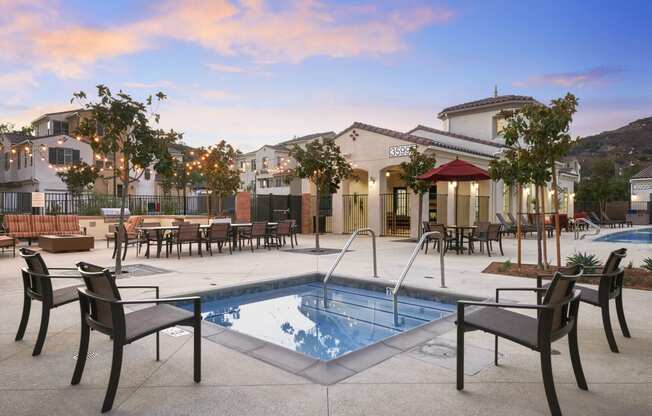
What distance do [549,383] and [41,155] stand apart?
2940 cm

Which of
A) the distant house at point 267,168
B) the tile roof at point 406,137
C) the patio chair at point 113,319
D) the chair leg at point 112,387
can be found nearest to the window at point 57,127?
the distant house at point 267,168

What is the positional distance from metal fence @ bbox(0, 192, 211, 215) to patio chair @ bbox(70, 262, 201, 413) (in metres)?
15.1

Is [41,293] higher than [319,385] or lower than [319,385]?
higher

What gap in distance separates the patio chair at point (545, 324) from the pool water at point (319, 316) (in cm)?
179

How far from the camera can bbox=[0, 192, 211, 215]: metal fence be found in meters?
15.4

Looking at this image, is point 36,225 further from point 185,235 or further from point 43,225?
point 185,235

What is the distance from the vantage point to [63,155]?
27.7 m

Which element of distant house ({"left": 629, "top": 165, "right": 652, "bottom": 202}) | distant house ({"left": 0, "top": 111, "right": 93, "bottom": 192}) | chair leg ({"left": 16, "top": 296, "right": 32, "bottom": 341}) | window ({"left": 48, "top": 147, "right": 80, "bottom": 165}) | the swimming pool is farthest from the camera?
distant house ({"left": 629, "top": 165, "right": 652, "bottom": 202})

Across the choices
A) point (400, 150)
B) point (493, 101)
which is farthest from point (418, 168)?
point (493, 101)

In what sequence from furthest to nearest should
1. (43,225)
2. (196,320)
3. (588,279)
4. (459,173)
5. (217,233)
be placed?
(43,225) → (459,173) → (217,233) → (588,279) → (196,320)

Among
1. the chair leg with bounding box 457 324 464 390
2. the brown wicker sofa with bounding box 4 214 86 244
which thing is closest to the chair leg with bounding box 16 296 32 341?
the chair leg with bounding box 457 324 464 390

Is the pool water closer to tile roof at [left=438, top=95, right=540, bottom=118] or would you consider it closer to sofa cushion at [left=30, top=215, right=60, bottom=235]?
sofa cushion at [left=30, top=215, right=60, bottom=235]

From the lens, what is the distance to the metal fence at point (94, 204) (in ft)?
50.6

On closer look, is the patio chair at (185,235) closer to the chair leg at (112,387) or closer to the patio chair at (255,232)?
the patio chair at (255,232)
